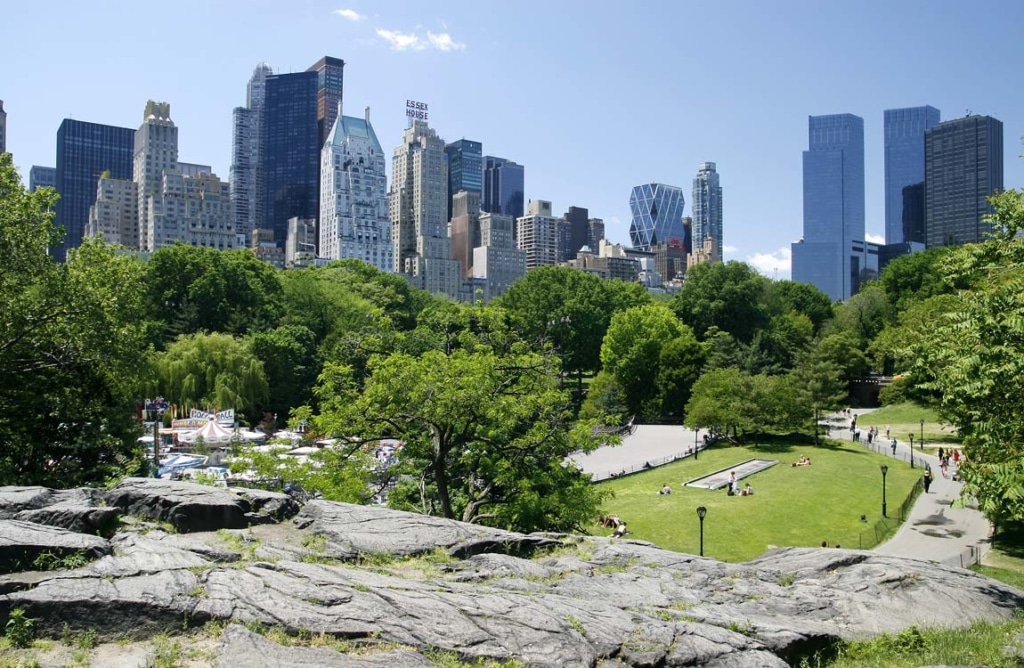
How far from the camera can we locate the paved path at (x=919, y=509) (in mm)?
29078

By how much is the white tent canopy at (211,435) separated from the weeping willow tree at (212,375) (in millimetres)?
10336

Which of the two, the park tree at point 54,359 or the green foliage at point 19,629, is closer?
the green foliage at point 19,629

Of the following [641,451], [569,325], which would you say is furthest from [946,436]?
[569,325]

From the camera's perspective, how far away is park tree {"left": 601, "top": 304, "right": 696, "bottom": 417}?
224 feet

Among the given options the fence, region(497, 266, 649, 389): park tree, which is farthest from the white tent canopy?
region(497, 266, 649, 389): park tree

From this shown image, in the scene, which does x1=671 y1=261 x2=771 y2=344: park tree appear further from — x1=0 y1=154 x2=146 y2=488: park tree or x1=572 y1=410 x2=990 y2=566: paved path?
x1=0 y1=154 x2=146 y2=488: park tree

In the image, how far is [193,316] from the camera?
225 ft

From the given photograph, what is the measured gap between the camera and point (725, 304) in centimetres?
7969

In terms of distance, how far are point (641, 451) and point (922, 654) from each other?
1687 inches

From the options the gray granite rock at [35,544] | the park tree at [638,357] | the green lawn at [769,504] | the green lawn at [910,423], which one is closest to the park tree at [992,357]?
the green lawn at [769,504]

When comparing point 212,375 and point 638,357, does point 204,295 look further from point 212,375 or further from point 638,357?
point 638,357

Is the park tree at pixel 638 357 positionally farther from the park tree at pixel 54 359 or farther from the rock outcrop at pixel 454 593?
the rock outcrop at pixel 454 593

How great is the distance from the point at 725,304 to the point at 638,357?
16138 millimetres

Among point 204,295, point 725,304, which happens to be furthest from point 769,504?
point 204,295
